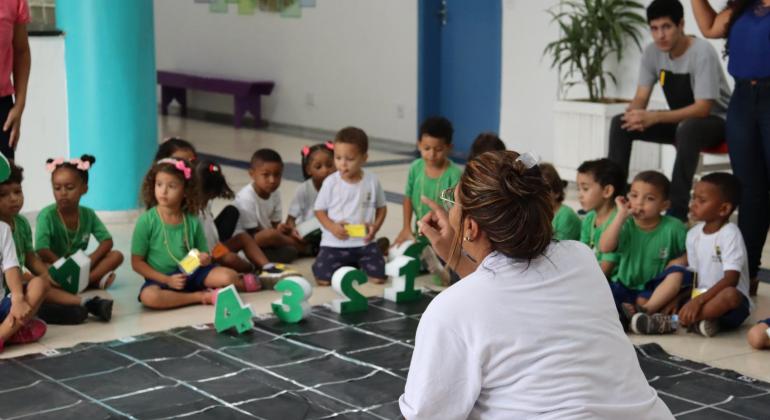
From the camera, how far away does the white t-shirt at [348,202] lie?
5531mm

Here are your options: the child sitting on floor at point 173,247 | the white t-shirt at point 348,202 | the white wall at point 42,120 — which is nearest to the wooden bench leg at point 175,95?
the white wall at point 42,120

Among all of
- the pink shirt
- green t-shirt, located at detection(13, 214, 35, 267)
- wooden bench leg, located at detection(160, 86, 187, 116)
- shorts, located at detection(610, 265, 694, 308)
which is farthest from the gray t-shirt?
wooden bench leg, located at detection(160, 86, 187, 116)

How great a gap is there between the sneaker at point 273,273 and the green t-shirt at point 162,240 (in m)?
0.42

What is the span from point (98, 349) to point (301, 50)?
25.6 feet

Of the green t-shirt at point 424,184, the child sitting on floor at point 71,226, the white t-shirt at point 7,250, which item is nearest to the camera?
the white t-shirt at point 7,250

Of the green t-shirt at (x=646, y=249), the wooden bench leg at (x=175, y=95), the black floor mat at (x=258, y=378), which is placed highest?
the wooden bench leg at (x=175, y=95)

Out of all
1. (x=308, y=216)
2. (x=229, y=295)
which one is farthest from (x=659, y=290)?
(x=308, y=216)

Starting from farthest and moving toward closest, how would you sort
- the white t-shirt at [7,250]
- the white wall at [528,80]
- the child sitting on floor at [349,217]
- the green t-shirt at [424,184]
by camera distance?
the white wall at [528,80] → the green t-shirt at [424,184] → the child sitting on floor at [349,217] → the white t-shirt at [7,250]

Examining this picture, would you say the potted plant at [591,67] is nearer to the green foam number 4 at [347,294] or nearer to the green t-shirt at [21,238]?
the green foam number 4 at [347,294]

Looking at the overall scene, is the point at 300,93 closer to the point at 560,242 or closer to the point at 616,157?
the point at 616,157

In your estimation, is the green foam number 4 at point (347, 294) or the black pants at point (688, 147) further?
the black pants at point (688, 147)

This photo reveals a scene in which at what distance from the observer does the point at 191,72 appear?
1356 centimetres

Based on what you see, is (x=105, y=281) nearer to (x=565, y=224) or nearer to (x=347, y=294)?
(x=347, y=294)

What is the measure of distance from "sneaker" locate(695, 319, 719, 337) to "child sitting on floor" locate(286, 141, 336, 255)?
223cm
